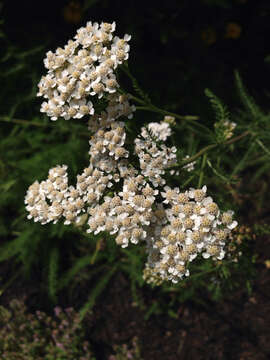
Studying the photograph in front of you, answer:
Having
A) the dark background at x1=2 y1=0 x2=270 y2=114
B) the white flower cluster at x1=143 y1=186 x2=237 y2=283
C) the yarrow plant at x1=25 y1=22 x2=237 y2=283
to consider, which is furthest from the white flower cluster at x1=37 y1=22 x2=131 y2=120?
the dark background at x1=2 y1=0 x2=270 y2=114

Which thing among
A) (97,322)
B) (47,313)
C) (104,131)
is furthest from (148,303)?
(104,131)

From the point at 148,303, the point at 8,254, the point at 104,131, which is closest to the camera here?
the point at 104,131

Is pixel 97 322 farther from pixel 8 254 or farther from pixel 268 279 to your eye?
pixel 268 279

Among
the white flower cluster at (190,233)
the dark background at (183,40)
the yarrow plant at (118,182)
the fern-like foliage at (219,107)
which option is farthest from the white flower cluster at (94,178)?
the dark background at (183,40)

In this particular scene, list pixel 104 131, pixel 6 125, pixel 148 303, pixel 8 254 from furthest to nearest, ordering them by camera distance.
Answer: pixel 6 125
pixel 148 303
pixel 8 254
pixel 104 131

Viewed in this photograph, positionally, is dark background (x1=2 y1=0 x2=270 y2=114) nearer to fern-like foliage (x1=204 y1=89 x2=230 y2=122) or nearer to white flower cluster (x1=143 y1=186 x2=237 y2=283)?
fern-like foliage (x1=204 y1=89 x2=230 y2=122)

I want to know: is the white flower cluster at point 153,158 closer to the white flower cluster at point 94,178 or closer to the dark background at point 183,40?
the white flower cluster at point 94,178

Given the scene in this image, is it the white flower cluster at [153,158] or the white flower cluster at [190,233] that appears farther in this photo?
the white flower cluster at [153,158]

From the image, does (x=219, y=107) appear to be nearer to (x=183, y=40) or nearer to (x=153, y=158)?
(x=153, y=158)
